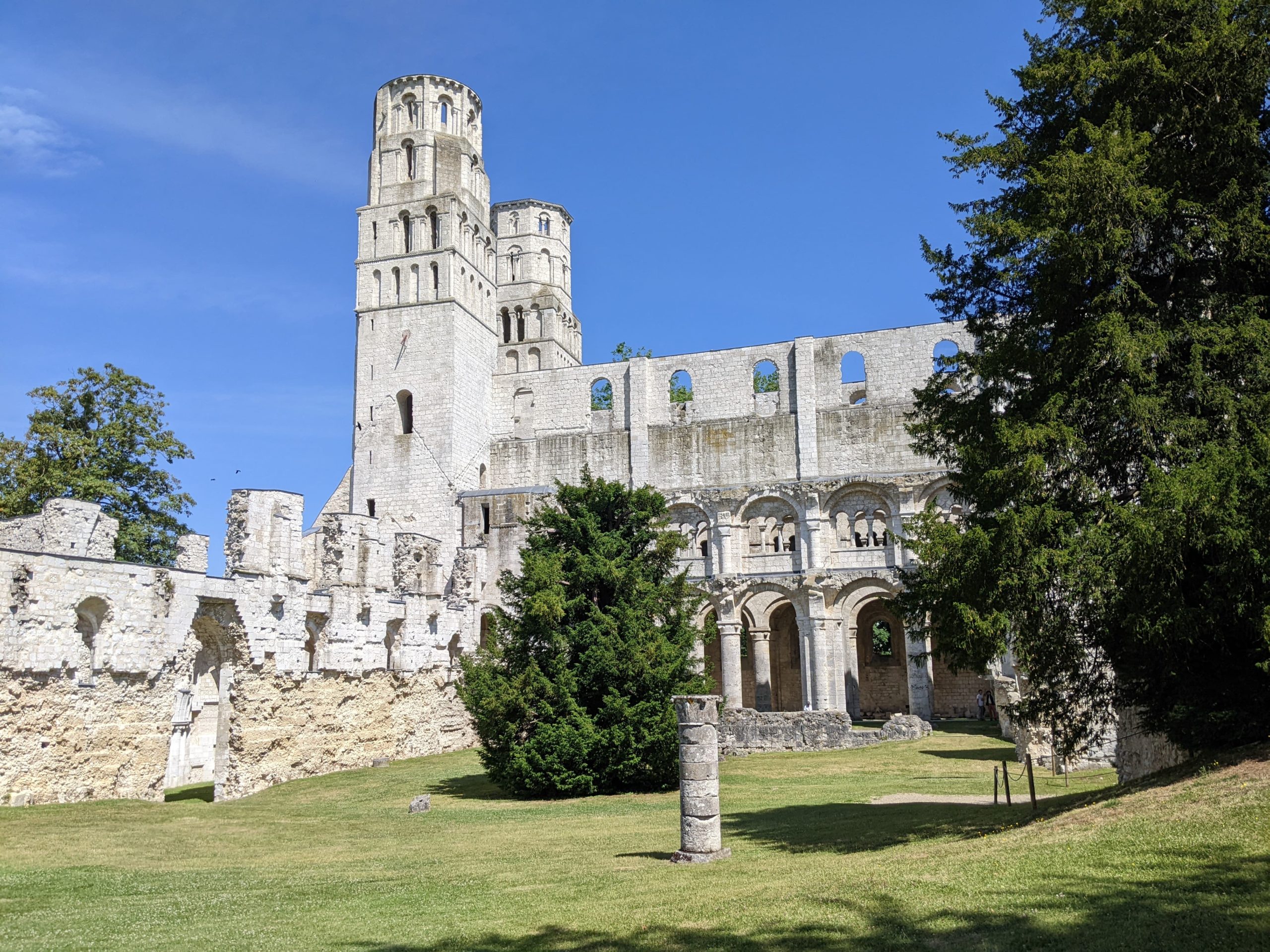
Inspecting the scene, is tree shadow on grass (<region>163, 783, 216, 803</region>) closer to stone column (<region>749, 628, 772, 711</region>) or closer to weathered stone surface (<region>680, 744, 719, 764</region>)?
weathered stone surface (<region>680, 744, 719, 764</region>)

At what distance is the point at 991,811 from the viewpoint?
14203mm

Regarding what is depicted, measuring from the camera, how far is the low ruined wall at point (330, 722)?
22.6m

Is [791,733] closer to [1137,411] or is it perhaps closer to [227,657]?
[227,657]

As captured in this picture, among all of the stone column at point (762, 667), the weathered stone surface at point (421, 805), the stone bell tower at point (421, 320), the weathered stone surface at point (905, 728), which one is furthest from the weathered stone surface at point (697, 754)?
the stone bell tower at point (421, 320)

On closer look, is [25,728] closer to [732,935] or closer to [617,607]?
[617,607]

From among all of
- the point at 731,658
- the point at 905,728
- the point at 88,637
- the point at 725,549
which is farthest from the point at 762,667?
the point at 88,637

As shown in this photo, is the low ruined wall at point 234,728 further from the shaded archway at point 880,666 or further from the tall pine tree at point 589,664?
the shaded archway at point 880,666

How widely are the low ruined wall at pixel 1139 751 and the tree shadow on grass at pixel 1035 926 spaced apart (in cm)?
459

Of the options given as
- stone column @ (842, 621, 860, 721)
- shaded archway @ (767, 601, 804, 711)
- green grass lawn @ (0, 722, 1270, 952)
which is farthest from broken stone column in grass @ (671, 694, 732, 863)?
shaded archway @ (767, 601, 804, 711)

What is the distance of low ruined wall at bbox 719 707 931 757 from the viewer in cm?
2784

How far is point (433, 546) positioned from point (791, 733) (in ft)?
37.5

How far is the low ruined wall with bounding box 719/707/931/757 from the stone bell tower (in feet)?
45.7

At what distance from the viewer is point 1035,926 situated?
7.36m

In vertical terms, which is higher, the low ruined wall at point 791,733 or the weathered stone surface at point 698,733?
the weathered stone surface at point 698,733
